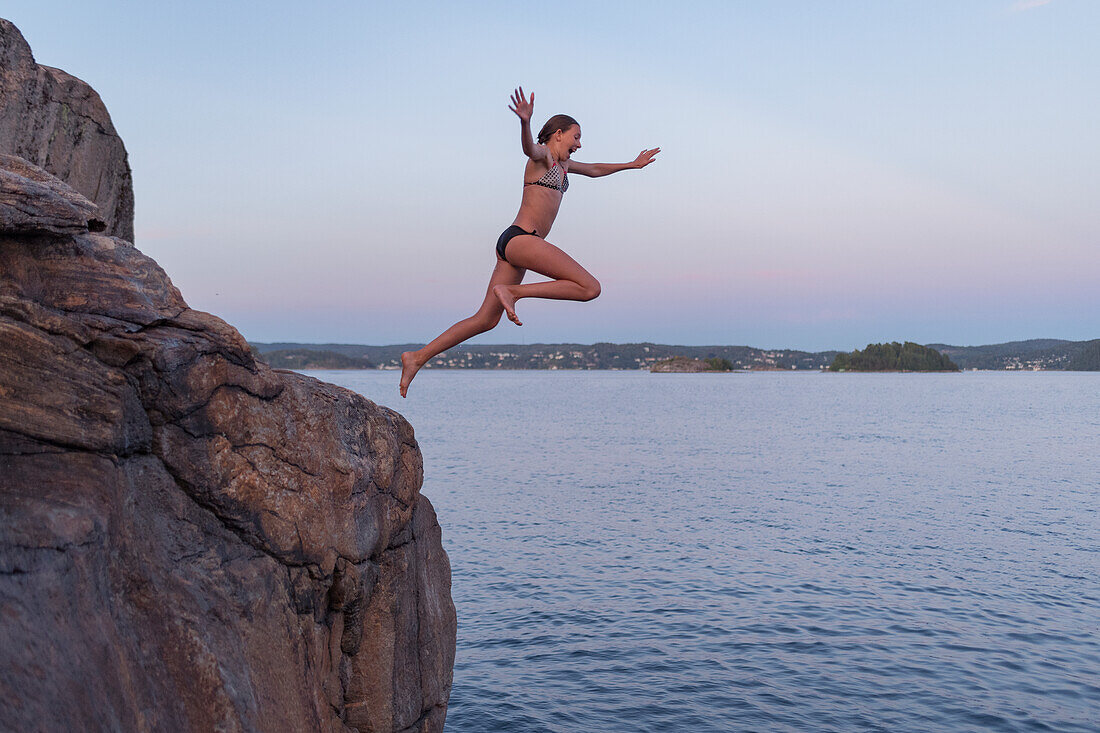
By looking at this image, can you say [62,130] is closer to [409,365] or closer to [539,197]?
[409,365]

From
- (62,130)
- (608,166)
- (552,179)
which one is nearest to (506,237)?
(552,179)

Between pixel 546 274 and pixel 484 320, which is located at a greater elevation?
pixel 546 274

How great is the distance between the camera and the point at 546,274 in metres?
7.83

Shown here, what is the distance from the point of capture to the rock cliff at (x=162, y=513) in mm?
4164

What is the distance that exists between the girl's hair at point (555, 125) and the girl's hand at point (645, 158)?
943mm

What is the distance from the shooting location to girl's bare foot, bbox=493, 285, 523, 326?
24.1 ft

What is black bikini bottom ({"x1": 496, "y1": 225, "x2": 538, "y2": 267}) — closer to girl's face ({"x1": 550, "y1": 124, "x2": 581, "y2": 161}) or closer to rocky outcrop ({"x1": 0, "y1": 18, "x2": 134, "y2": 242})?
girl's face ({"x1": 550, "y1": 124, "x2": 581, "y2": 161})

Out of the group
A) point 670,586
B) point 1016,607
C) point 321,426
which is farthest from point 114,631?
point 1016,607

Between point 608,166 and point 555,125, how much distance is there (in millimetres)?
866

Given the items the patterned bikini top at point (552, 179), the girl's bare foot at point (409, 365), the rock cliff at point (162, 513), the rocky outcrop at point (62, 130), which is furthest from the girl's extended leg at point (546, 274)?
the rocky outcrop at point (62, 130)

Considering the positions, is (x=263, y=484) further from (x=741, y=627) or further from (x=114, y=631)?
(x=741, y=627)

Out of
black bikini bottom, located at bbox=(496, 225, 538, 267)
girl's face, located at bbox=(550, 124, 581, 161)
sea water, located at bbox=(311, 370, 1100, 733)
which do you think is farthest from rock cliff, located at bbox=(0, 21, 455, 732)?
sea water, located at bbox=(311, 370, 1100, 733)

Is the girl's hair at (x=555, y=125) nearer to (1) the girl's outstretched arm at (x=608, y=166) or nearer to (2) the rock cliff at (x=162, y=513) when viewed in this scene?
(1) the girl's outstretched arm at (x=608, y=166)

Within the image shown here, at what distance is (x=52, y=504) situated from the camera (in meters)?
4.38
